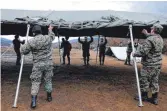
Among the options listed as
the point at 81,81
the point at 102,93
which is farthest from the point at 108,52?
the point at 102,93

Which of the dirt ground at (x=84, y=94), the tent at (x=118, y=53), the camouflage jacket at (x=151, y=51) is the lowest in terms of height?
the tent at (x=118, y=53)

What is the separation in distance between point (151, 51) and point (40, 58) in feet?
9.03

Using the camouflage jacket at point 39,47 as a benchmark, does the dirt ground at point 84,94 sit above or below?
below

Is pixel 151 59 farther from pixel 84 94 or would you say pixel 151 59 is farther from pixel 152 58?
pixel 84 94

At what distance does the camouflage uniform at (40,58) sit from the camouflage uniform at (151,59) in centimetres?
218

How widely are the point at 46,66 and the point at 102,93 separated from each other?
2085 millimetres

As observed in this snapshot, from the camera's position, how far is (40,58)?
26.7 ft

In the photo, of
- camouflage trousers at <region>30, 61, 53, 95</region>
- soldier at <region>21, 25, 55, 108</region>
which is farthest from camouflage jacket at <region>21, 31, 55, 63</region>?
camouflage trousers at <region>30, 61, 53, 95</region>

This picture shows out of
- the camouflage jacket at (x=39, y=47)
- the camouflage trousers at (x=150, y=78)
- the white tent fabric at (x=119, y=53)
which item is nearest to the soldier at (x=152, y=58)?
the camouflage trousers at (x=150, y=78)

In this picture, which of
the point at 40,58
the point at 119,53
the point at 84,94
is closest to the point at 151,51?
the point at 84,94

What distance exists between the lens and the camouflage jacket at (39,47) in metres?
8.07

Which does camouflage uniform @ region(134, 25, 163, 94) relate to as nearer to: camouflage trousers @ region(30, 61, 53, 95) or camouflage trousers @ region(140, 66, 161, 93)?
camouflage trousers @ region(140, 66, 161, 93)

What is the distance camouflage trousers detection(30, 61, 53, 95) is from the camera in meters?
8.03

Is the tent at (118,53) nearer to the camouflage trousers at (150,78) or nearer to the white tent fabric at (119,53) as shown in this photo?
the white tent fabric at (119,53)
